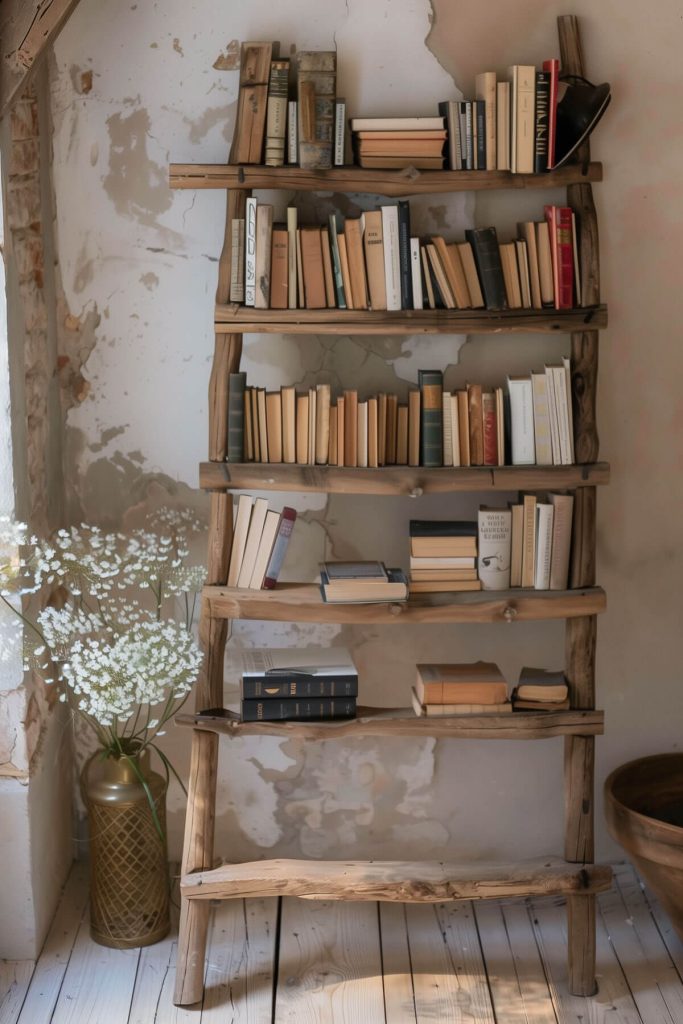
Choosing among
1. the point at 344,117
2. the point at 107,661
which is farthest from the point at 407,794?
the point at 344,117

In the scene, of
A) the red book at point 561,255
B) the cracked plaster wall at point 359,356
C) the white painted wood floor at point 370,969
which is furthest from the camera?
the cracked plaster wall at point 359,356

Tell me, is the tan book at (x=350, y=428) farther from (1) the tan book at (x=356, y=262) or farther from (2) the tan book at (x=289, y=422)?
(1) the tan book at (x=356, y=262)

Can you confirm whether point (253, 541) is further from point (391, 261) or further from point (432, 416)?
point (391, 261)

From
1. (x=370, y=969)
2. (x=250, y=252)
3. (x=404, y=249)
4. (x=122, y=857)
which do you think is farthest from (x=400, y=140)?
(x=370, y=969)

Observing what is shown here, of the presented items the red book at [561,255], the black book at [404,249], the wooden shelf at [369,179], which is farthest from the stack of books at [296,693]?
the wooden shelf at [369,179]

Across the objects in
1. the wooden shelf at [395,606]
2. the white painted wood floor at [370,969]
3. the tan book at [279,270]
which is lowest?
the white painted wood floor at [370,969]

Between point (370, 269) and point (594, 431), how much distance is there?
0.71 m

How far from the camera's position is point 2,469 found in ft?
Answer: 9.05

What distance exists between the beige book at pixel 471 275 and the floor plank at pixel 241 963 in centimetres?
180

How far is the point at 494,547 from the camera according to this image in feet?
9.41

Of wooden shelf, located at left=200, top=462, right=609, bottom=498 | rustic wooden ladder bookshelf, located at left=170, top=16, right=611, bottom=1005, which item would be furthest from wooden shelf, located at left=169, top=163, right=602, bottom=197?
wooden shelf, located at left=200, top=462, right=609, bottom=498

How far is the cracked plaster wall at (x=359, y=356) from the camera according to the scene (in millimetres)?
2953

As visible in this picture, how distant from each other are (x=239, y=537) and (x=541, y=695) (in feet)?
2.88

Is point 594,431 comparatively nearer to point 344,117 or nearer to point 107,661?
point 344,117
